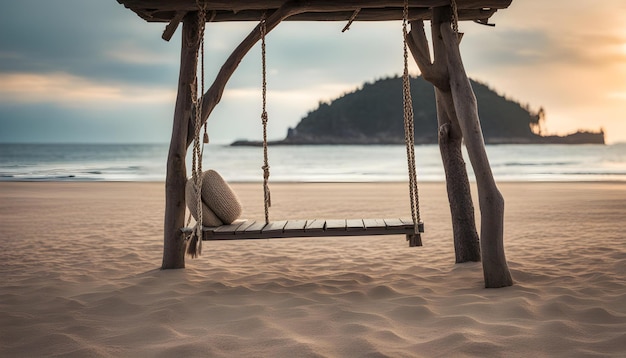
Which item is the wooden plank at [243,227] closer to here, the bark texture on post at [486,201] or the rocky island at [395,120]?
the bark texture on post at [486,201]

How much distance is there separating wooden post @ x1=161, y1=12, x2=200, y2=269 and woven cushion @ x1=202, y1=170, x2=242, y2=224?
361 millimetres

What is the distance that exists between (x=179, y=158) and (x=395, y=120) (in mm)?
70349

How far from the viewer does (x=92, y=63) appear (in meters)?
48.4

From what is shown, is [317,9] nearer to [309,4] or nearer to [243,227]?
[309,4]

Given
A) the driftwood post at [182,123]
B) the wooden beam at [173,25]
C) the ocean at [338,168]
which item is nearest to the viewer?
the wooden beam at [173,25]

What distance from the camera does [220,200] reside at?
14.6 ft

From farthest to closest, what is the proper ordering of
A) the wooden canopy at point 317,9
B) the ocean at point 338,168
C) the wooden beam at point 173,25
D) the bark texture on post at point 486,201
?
the ocean at point 338,168 → the wooden beam at point 173,25 → the wooden canopy at point 317,9 → the bark texture on post at point 486,201

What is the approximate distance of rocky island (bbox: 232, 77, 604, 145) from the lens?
70.6 meters

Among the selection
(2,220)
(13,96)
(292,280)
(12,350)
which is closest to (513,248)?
(292,280)

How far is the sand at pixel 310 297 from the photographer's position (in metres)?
2.81

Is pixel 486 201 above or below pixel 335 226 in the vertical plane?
above

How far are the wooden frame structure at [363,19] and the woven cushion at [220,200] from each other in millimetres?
405

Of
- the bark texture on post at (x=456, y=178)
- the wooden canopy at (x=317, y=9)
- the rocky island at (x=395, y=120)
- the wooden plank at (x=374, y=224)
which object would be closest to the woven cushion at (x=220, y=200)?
the wooden plank at (x=374, y=224)

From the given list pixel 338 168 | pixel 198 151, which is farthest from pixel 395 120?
pixel 198 151
